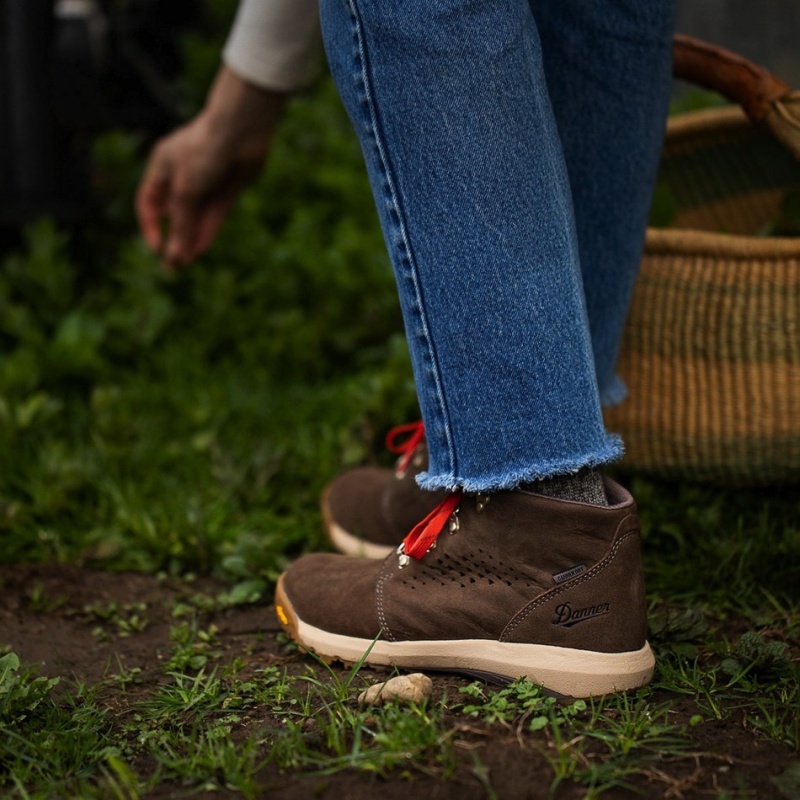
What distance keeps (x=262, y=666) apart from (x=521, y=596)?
17.2 inches

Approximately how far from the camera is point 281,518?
2072 mm

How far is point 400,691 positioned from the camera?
4.25 feet

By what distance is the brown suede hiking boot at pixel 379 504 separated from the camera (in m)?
1.76

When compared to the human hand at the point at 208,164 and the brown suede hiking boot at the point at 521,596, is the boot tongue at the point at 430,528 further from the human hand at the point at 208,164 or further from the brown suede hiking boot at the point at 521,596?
the human hand at the point at 208,164

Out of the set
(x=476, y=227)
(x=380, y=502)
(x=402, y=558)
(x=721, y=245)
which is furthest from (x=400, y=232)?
(x=721, y=245)

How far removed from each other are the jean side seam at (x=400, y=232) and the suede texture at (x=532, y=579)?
4.7 inches

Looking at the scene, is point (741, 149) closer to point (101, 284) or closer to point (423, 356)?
point (423, 356)

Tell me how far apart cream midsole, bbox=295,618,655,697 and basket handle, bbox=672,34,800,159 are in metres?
0.96

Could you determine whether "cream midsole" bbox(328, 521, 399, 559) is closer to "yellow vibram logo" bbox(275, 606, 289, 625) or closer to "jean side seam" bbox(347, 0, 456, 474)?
"yellow vibram logo" bbox(275, 606, 289, 625)

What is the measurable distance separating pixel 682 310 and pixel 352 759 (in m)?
1.12

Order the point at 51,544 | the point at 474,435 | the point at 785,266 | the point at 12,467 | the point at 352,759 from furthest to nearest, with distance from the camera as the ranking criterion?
the point at 12,467 → the point at 51,544 → the point at 785,266 → the point at 474,435 → the point at 352,759

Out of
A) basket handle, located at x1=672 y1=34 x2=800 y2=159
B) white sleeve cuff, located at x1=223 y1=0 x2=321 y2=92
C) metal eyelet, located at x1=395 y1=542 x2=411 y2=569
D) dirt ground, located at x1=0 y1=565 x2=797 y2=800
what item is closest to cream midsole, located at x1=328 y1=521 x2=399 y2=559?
dirt ground, located at x1=0 y1=565 x2=797 y2=800

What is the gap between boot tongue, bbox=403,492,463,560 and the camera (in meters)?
1.38

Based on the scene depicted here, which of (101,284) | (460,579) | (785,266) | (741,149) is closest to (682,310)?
(785,266)
